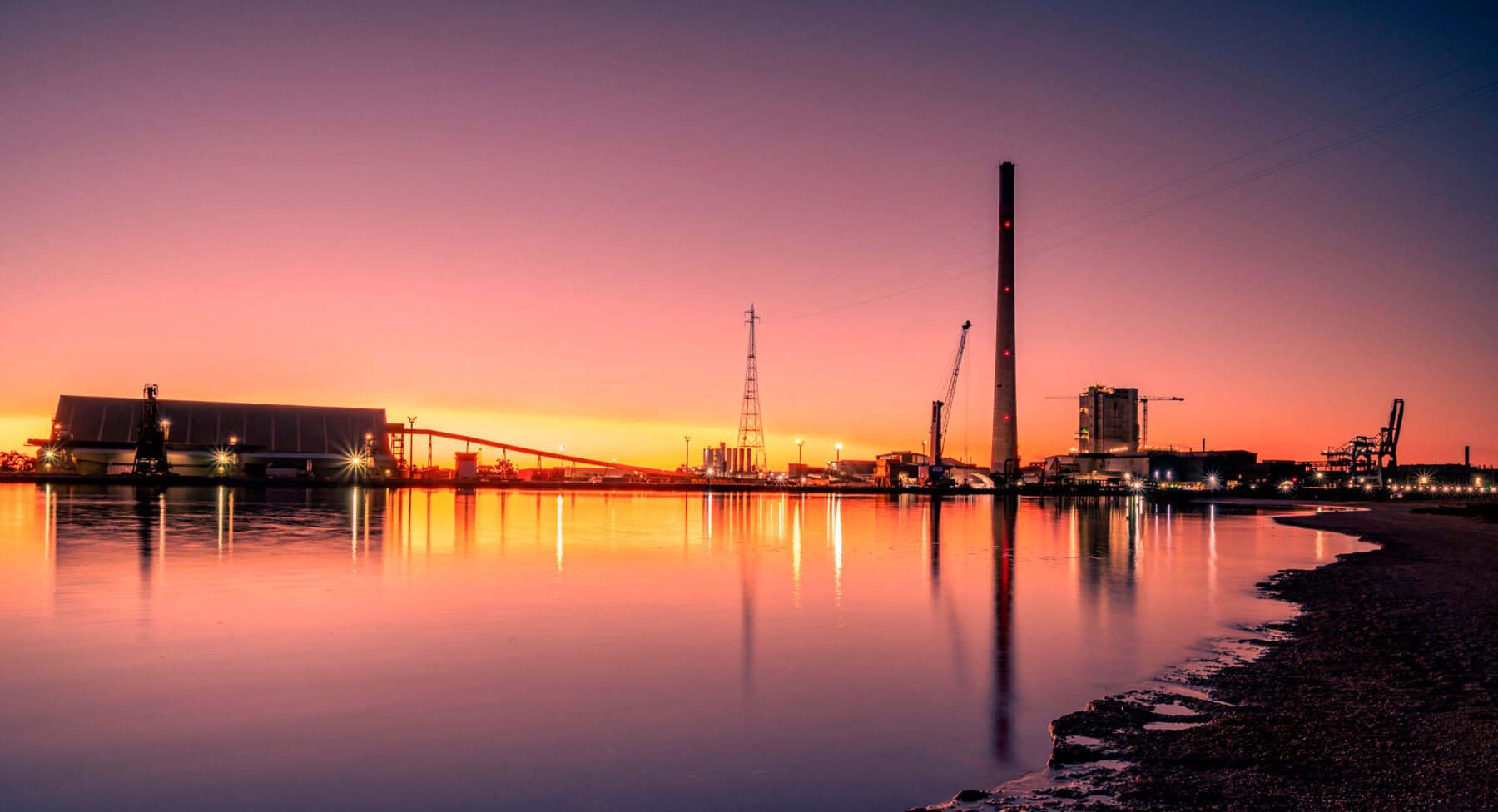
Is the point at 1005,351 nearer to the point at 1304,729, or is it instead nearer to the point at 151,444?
the point at 151,444

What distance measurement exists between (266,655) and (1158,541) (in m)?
49.1

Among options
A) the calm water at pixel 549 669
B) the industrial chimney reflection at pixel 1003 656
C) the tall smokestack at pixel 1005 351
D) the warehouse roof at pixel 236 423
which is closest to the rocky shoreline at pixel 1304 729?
the industrial chimney reflection at pixel 1003 656

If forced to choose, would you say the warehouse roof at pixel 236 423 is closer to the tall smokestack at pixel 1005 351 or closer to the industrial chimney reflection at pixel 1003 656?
the tall smokestack at pixel 1005 351

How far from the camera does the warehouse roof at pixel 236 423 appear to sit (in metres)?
146

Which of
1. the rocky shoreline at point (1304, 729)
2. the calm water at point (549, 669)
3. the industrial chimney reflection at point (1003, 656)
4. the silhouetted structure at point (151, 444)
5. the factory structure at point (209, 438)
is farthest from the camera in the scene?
the factory structure at point (209, 438)

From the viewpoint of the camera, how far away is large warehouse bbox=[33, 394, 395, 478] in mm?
144250

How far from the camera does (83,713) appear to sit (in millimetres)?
11891

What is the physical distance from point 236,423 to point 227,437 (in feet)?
→ 9.53

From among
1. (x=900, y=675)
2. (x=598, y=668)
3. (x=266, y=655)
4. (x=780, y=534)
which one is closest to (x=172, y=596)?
(x=266, y=655)

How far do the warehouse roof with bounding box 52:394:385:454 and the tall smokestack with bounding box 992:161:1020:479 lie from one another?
114 m

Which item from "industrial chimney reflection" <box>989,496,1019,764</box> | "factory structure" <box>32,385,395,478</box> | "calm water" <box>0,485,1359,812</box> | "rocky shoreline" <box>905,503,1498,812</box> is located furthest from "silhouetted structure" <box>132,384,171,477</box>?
"rocky shoreline" <box>905,503,1498,812</box>

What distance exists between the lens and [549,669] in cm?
1510

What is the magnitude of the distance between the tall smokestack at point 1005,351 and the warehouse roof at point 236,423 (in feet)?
375

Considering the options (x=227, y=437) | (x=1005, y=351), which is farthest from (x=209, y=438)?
(x=1005, y=351)
